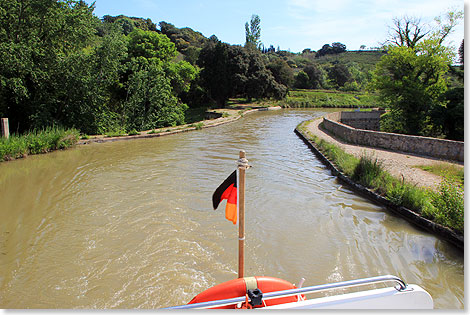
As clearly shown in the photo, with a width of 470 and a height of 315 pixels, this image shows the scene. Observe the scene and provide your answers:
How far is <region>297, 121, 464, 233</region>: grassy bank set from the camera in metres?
6.33

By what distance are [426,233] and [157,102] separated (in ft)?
66.9

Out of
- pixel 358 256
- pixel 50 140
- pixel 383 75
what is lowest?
pixel 358 256

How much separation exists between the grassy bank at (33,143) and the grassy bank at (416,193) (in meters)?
11.6

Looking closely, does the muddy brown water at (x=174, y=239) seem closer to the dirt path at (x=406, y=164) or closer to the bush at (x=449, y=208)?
the bush at (x=449, y=208)

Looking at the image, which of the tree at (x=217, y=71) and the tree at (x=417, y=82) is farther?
the tree at (x=217, y=71)

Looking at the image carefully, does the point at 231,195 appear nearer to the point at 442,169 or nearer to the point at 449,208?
the point at 449,208

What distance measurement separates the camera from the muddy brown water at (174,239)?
4895mm

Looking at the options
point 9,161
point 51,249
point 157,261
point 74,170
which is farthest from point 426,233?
point 9,161

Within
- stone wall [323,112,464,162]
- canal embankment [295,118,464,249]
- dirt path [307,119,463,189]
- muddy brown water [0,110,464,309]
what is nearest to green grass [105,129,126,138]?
muddy brown water [0,110,464,309]

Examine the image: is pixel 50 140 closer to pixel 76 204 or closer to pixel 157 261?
pixel 76 204

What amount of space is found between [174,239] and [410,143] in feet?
37.5

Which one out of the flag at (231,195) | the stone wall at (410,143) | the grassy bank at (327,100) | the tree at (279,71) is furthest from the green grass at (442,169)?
the tree at (279,71)

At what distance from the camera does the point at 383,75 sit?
25109 millimetres

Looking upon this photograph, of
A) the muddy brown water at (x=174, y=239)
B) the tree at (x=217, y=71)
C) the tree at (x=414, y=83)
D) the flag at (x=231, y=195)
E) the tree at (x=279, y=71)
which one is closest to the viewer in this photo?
the flag at (x=231, y=195)
